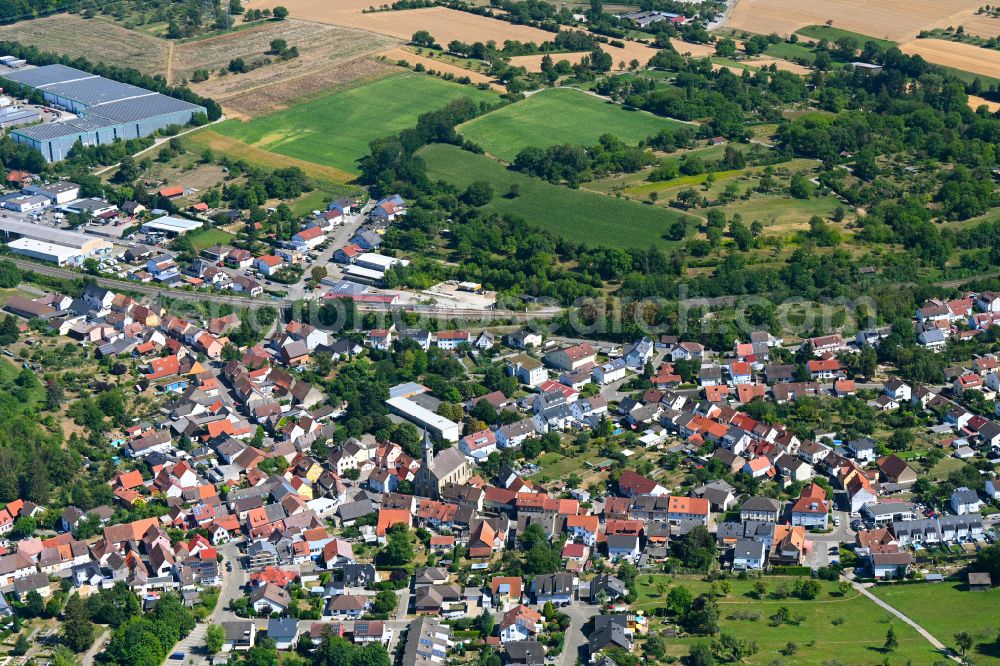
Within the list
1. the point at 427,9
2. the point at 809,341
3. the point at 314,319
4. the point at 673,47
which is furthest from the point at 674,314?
the point at 427,9

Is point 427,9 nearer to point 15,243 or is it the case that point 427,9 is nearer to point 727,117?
point 727,117

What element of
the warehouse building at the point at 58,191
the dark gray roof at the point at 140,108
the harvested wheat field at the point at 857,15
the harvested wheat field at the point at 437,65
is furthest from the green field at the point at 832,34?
the warehouse building at the point at 58,191

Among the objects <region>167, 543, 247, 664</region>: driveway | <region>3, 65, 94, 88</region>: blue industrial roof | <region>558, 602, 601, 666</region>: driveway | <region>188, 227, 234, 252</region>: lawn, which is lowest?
<region>167, 543, 247, 664</region>: driveway

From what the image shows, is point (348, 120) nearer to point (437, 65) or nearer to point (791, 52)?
point (437, 65)

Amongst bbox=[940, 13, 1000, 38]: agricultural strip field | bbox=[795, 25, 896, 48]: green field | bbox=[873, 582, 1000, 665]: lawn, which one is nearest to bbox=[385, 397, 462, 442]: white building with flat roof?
bbox=[873, 582, 1000, 665]: lawn

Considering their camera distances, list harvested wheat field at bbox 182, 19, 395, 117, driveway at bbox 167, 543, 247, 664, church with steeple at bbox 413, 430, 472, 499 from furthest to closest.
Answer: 1. harvested wheat field at bbox 182, 19, 395, 117
2. church with steeple at bbox 413, 430, 472, 499
3. driveway at bbox 167, 543, 247, 664

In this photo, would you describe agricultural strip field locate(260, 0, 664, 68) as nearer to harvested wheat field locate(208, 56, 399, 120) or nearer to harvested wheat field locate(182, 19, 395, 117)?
harvested wheat field locate(182, 19, 395, 117)
